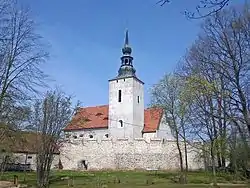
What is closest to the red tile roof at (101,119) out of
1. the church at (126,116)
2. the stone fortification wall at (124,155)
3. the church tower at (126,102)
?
the church at (126,116)

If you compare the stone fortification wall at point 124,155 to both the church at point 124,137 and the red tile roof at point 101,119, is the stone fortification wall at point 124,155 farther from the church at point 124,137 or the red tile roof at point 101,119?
the red tile roof at point 101,119

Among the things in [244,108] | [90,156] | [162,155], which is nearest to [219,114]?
[244,108]

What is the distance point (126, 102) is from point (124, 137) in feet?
18.0

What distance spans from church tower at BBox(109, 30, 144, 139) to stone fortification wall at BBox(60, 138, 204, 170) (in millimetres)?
5261

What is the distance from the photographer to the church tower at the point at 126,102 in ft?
181

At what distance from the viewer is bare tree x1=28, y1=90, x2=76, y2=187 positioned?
68.0ft

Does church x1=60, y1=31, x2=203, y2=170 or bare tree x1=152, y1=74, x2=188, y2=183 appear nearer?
bare tree x1=152, y1=74, x2=188, y2=183

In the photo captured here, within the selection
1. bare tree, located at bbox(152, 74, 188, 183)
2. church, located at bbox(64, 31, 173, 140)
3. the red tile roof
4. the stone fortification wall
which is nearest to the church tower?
church, located at bbox(64, 31, 173, 140)

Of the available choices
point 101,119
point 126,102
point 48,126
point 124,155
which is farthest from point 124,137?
point 48,126

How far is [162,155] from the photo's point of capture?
155 ft

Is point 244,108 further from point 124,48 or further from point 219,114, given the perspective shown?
point 124,48

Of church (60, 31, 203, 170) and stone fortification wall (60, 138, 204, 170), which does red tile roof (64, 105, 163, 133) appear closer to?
church (60, 31, 203, 170)

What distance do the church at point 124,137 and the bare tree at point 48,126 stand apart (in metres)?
16.5

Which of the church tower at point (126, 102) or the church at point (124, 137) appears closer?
the church at point (124, 137)
